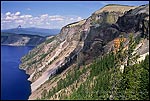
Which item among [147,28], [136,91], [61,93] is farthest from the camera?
[147,28]

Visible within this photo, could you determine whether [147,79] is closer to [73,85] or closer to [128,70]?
[128,70]

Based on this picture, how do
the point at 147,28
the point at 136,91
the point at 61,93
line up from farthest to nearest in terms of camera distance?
the point at 147,28, the point at 61,93, the point at 136,91

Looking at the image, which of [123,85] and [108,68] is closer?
[123,85]

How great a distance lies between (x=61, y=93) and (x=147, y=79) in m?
107

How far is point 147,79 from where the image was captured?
70.4 metres

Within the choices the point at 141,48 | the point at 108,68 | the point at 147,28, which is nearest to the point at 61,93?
the point at 108,68

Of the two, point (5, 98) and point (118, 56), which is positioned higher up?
point (118, 56)

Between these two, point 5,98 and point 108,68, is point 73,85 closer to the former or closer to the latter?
point 108,68

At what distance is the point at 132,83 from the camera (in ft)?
219

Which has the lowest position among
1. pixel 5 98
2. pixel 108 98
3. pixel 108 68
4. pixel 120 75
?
pixel 5 98

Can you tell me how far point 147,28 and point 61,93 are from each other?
215ft

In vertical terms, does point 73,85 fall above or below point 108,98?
below

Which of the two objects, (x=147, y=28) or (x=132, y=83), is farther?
(x=147, y=28)

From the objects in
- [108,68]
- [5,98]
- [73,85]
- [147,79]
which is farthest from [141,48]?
[147,79]
